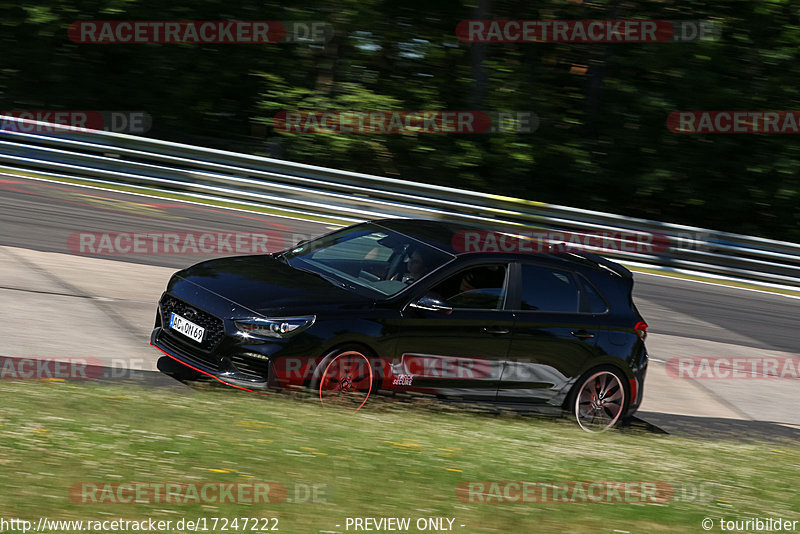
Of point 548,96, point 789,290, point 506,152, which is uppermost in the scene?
point 548,96

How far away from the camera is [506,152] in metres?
22.3

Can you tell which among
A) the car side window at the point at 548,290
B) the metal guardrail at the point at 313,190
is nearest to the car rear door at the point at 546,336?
the car side window at the point at 548,290

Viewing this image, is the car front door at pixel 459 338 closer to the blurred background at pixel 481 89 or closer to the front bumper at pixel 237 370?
the front bumper at pixel 237 370

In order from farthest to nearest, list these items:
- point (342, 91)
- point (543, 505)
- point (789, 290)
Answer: point (342, 91)
point (789, 290)
point (543, 505)

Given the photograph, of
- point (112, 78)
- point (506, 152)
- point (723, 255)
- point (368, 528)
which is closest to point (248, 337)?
point (368, 528)

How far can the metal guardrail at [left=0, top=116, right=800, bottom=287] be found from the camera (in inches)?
676

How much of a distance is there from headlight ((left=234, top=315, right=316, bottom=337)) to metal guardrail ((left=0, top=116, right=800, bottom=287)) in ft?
35.2

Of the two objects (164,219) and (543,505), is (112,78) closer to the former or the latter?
(164,219)

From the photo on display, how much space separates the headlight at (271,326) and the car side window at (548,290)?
2116 mm

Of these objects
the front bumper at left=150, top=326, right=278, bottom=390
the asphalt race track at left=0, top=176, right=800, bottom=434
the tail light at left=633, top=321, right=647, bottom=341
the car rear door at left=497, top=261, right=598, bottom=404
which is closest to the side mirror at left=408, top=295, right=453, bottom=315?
the car rear door at left=497, top=261, right=598, bottom=404

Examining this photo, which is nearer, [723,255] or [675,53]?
[723,255]

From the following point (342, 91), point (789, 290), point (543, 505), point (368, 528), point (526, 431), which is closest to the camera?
point (368, 528)

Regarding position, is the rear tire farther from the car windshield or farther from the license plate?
the license plate

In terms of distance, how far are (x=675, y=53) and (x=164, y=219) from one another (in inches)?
525
